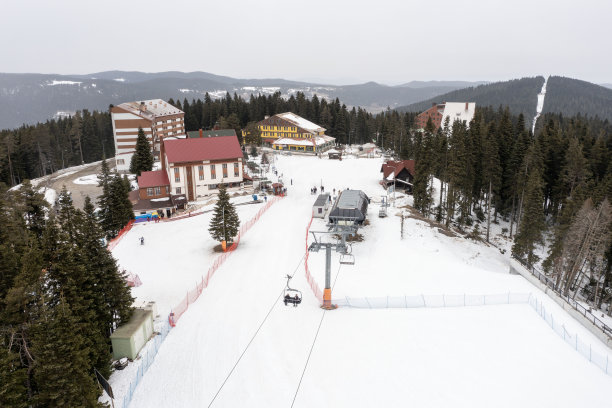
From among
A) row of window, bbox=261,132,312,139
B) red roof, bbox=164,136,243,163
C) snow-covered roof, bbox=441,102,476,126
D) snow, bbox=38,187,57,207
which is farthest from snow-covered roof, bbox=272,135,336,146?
snow, bbox=38,187,57,207

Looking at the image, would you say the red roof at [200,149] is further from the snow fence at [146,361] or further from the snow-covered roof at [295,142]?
the snow-covered roof at [295,142]

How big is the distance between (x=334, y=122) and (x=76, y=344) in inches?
4476

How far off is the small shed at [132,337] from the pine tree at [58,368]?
4976 millimetres

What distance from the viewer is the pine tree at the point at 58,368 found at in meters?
15.0

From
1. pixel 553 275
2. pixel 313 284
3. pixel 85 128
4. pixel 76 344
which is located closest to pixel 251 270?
pixel 313 284

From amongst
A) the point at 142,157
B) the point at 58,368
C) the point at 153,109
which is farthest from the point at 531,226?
the point at 153,109

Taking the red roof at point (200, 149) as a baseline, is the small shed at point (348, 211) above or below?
below

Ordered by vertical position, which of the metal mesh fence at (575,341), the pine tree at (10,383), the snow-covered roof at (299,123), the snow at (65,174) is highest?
the snow-covered roof at (299,123)

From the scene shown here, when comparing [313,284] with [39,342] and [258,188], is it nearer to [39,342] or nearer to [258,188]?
[39,342]

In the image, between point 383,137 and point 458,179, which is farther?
point 383,137

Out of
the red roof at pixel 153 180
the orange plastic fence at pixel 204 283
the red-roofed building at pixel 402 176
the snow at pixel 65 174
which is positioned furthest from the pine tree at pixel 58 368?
the snow at pixel 65 174

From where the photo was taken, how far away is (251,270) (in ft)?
108

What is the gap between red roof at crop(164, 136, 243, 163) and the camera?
58844mm

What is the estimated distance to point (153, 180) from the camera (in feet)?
196
